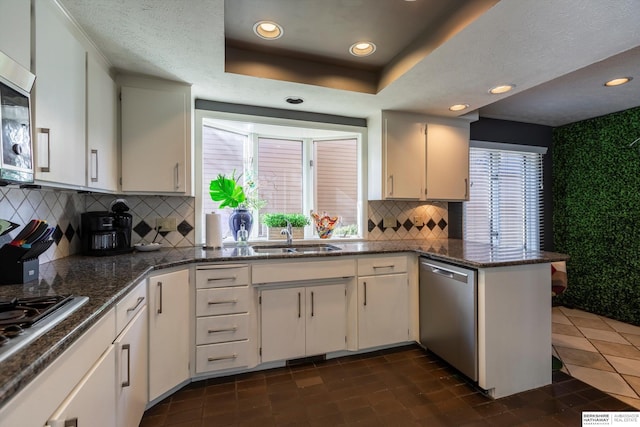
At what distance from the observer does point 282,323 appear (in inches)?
85.4

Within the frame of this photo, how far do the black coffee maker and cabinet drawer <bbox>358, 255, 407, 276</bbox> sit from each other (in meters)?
1.77

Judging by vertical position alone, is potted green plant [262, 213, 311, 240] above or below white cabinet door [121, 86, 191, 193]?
below

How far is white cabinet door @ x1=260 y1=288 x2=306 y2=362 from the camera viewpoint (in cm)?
213

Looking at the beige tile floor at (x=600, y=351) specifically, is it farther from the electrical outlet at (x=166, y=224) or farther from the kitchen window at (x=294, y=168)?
the electrical outlet at (x=166, y=224)

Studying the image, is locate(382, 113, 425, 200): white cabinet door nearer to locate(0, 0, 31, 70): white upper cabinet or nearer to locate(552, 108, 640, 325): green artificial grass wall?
locate(552, 108, 640, 325): green artificial grass wall

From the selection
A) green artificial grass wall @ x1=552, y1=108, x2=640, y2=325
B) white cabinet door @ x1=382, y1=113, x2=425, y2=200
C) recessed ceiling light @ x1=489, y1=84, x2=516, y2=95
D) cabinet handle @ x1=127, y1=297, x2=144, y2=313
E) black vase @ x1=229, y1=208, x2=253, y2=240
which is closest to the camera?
cabinet handle @ x1=127, y1=297, x2=144, y2=313

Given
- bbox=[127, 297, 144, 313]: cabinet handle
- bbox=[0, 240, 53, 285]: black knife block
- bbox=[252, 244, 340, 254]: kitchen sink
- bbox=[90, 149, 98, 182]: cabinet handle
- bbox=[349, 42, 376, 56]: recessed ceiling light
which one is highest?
bbox=[349, 42, 376, 56]: recessed ceiling light

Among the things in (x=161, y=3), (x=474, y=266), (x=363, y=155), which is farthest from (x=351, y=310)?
(x=161, y=3)

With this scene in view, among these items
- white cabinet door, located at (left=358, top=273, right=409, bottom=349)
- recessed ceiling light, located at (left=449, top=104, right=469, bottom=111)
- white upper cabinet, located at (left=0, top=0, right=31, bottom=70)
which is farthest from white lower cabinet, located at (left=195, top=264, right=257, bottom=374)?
recessed ceiling light, located at (left=449, top=104, right=469, bottom=111)

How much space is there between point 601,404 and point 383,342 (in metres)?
1.37

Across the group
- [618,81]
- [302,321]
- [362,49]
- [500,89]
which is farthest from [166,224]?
[618,81]

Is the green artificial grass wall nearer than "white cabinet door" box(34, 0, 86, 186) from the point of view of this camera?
No

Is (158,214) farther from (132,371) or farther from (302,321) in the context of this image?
(302,321)

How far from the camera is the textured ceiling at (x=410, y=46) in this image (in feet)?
4.68
